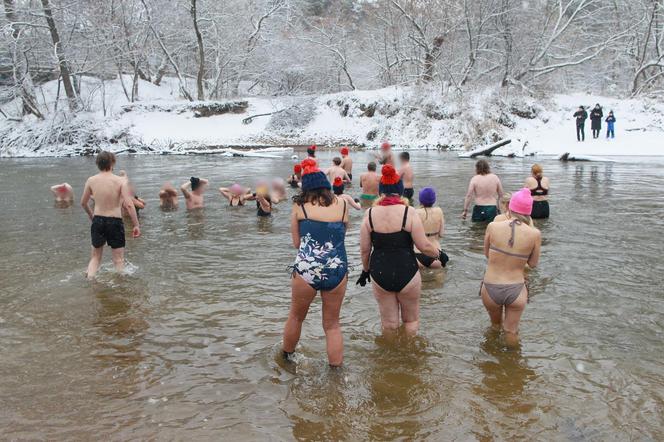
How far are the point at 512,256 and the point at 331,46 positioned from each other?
3690cm

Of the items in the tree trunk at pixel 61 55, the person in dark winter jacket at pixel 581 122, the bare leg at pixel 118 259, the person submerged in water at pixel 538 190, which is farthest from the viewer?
the tree trunk at pixel 61 55

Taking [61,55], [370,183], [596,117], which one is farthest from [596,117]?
[61,55]

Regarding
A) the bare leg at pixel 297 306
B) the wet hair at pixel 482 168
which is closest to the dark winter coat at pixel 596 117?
the wet hair at pixel 482 168

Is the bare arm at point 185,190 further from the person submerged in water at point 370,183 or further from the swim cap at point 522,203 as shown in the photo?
the swim cap at point 522,203

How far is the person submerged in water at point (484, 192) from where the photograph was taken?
30.7ft

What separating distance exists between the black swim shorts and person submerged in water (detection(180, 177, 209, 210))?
5357 mm

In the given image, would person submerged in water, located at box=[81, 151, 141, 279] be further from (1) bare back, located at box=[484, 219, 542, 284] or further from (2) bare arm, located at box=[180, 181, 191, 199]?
(2) bare arm, located at box=[180, 181, 191, 199]

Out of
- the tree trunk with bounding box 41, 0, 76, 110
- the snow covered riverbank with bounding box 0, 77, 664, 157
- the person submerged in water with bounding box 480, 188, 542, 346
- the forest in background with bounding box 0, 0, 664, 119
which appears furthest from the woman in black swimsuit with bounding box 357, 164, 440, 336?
the tree trunk with bounding box 41, 0, 76, 110

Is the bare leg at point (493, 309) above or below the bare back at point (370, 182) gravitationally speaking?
below

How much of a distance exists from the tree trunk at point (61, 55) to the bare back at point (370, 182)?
27487 millimetres

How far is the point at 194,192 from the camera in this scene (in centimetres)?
1248

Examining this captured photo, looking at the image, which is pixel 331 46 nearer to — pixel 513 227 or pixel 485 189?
pixel 485 189

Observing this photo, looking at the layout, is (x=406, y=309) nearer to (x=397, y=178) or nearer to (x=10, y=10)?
(x=397, y=178)

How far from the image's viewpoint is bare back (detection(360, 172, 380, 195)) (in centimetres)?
1168
